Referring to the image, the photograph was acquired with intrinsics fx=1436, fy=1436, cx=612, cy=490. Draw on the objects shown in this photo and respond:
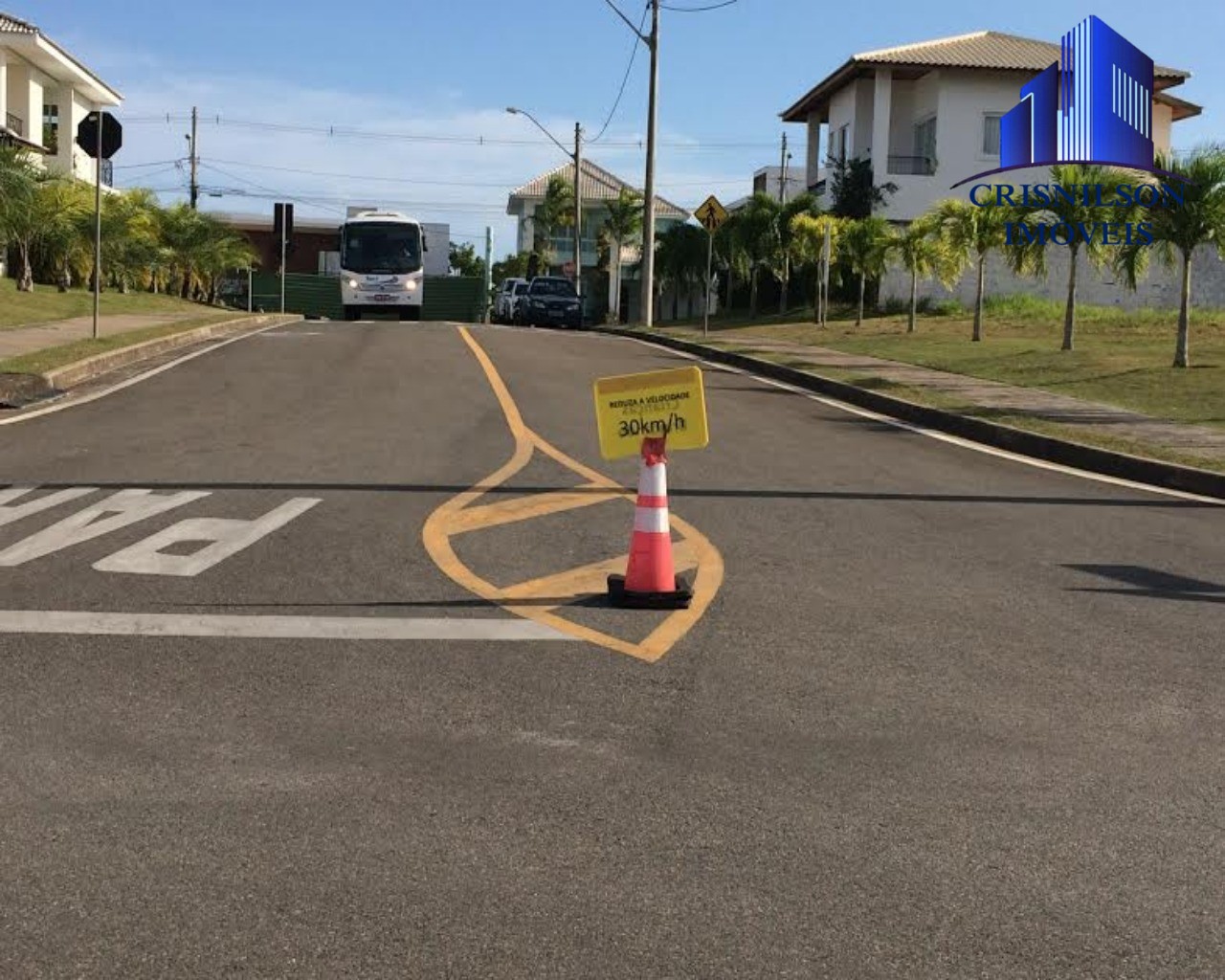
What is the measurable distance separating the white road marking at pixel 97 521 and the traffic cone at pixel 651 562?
9.93ft

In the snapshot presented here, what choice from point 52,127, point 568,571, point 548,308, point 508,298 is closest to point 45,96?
point 52,127

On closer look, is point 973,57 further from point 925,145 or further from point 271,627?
point 271,627

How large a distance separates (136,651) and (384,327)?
2528 cm

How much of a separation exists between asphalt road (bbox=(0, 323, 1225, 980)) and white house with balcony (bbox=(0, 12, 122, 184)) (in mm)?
37528

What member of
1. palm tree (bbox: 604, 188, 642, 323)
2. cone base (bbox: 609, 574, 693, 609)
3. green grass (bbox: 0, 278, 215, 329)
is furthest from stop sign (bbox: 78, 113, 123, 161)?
palm tree (bbox: 604, 188, 642, 323)

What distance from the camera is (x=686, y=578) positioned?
289 inches

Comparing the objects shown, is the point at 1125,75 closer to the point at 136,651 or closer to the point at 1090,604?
the point at 1090,604

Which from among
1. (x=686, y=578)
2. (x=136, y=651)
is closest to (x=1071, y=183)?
(x=686, y=578)

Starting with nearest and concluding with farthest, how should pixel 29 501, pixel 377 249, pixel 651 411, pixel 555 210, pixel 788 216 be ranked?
pixel 651 411
pixel 29 501
pixel 377 249
pixel 788 216
pixel 555 210

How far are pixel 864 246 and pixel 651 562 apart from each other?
28.7 m

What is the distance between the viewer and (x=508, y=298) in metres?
49.2

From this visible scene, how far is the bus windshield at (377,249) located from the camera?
3975 cm

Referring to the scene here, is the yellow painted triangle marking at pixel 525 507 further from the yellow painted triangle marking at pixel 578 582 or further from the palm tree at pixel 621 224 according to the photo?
the palm tree at pixel 621 224

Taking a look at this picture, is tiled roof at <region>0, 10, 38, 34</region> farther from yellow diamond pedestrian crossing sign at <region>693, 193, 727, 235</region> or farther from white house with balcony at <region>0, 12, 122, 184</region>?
yellow diamond pedestrian crossing sign at <region>693, 193, 727, 235</region>
